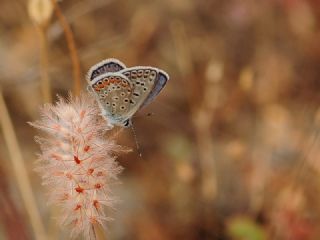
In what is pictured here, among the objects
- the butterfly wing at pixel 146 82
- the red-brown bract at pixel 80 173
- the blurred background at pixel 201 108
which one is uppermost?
the blurred background at pixel 201 108

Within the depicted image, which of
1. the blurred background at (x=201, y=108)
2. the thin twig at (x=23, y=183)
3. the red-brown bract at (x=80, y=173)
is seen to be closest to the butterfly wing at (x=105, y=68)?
the red-brown bract at (x=80, y=173)

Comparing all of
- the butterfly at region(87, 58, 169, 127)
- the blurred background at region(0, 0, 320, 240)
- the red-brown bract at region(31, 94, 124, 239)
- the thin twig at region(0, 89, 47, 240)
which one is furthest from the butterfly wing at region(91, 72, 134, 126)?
the blurred background at region(0, 0, 320, 240)

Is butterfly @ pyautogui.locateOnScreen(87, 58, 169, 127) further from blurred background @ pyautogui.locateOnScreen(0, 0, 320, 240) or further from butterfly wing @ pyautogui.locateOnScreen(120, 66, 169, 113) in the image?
blurred background @ pyautogui.locateOnScreen(0, 0, 320, 240)

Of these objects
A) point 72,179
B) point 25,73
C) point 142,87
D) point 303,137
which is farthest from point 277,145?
point 72,179

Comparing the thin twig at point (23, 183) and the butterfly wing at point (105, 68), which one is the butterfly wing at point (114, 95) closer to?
the butterfly wing at point (105, 68)

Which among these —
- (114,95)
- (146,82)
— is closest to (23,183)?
(114,95)

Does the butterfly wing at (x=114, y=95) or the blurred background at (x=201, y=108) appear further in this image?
the blurred background at (x=201, y=108)

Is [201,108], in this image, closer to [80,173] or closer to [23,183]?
[23,183]
